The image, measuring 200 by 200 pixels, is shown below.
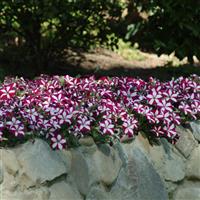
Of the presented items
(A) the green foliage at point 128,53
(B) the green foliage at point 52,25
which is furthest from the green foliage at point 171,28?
(A) the green foliage at point 128,53

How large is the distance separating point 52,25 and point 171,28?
54.1 inches

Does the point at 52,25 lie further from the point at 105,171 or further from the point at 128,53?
the point at 105,171

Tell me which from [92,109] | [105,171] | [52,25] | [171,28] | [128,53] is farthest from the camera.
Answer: [128,53]

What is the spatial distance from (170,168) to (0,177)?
1.28 metres

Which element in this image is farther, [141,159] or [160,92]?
[160,92]

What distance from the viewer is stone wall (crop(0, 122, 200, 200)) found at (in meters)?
3.08

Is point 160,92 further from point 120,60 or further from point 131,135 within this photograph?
point 120,60

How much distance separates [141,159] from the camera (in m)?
3.65

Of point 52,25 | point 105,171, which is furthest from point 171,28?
point 105,171

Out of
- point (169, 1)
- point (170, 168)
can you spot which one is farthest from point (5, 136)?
point (169, 1)

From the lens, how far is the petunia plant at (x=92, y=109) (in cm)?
330

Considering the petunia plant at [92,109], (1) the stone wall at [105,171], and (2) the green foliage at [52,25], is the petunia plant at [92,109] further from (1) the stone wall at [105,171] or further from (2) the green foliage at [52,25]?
(2) the green foliage at [52,25]

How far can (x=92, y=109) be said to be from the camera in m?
3.61

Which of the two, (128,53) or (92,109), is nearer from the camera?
(92,109)
